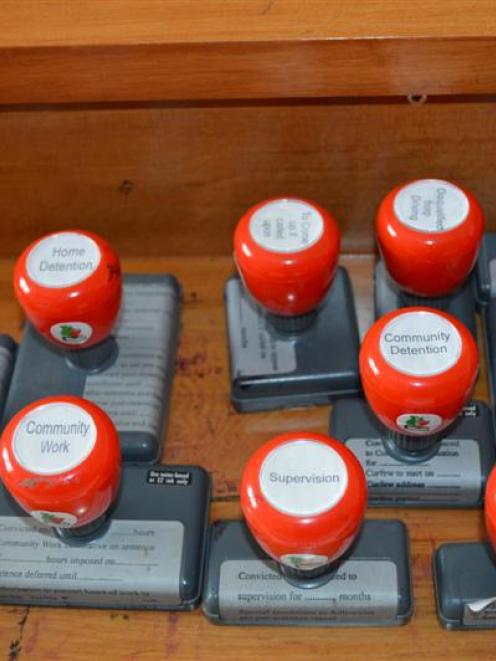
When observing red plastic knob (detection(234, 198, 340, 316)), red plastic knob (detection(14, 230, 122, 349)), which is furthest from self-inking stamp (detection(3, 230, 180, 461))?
red plastic knob (detection(234, 198, 340, 316))

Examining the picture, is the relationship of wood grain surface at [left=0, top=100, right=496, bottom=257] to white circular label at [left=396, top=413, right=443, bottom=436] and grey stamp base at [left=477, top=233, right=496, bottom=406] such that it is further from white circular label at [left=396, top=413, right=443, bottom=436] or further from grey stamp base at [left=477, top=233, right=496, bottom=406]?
white circular label at [left=396, top=413, right=443, bottom=436]

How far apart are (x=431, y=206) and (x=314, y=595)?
288 mm

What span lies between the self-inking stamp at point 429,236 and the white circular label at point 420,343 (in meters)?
0.05

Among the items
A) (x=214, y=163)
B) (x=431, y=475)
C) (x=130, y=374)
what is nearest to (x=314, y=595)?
(x=431, y=475)

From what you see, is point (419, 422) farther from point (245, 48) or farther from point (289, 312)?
point (245, 48)

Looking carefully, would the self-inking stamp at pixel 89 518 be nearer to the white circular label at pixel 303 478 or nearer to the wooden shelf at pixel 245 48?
the white circular label at pixel 303 478

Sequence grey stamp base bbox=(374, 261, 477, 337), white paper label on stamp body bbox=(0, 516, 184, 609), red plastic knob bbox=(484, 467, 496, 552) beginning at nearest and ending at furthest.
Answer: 1. red plastic knob bbox=(484, 467, 496, 552)
2. white paper label on stamp body bbox=(0, 516, 184, 609)
3. grey stamp base bbox=(374, 261, 477, 337)

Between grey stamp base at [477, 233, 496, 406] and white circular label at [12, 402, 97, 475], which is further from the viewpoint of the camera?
grey stamp base at [477, 233, 496, 406]

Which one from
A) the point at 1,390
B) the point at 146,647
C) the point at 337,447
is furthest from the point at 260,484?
the point at 1,390

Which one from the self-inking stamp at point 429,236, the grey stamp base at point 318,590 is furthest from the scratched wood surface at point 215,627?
the self-inking stamp at point 429,236

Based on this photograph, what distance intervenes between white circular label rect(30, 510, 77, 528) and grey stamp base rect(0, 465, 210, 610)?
53 mm

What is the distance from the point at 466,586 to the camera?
2.34ft

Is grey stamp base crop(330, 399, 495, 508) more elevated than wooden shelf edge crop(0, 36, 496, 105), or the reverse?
wooden shelf edge crop(0, 36, 496, 105)

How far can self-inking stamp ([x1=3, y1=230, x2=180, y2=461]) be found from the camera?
759mm
